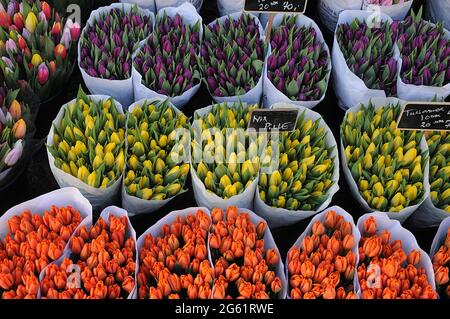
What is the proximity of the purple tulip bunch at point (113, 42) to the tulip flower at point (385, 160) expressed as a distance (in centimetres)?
83

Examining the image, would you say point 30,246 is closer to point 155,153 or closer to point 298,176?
point 155,153

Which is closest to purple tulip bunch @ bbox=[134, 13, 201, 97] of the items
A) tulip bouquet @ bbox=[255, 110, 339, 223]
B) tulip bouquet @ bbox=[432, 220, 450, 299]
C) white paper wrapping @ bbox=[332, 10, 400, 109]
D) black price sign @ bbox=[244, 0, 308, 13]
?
black price sign @ bbox=[244, 0, 308, 13]

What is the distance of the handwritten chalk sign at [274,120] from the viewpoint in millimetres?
1488

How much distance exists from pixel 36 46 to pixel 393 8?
56.4 inches

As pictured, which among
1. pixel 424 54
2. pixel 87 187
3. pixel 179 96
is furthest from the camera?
pixel 424 54

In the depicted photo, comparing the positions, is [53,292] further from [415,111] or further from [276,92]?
[415,111]

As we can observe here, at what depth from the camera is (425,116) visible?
1487 mm

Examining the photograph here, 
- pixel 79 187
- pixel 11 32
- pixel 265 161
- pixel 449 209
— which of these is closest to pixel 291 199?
pixel 265 161

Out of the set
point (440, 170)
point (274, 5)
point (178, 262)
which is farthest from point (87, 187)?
point (440, 170)

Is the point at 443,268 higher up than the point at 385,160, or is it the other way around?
the point at 385,160

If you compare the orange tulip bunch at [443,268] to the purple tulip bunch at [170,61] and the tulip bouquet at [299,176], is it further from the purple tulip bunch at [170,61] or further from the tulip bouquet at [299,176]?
the purple tulip bunch at [170,61]

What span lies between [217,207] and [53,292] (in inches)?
21.5

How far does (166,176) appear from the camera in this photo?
1.51 metres

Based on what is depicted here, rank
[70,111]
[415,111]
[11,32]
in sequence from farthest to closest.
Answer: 1. [11,32]
2. [70,111]
3. [415,111]
